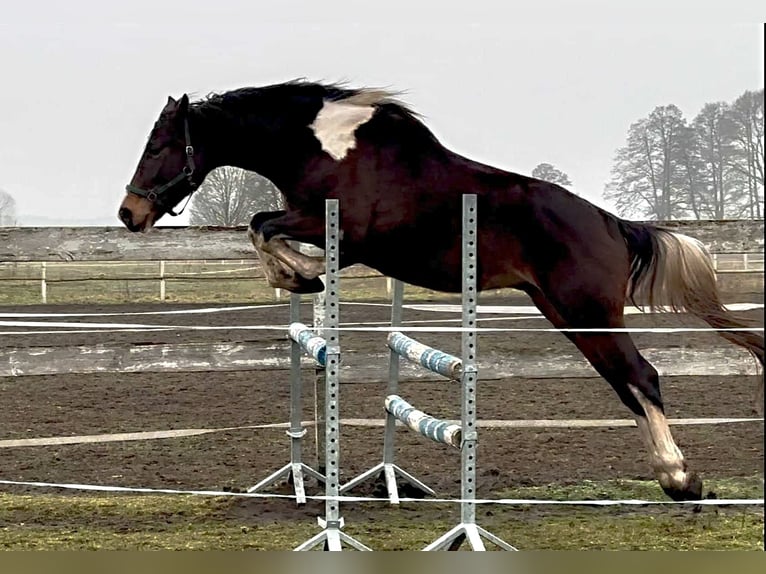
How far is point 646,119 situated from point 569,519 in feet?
8.78

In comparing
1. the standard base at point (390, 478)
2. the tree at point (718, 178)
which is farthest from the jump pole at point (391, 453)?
the tree at point (718, 178)

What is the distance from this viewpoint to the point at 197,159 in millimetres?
3076

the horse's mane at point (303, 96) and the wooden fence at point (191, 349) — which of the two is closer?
the horse's mane at point (303, 96)

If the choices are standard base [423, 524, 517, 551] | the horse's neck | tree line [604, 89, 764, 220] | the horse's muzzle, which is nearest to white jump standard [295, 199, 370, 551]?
standard base [423, 524, 517, 551]

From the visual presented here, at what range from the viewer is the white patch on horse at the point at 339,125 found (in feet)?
10.1

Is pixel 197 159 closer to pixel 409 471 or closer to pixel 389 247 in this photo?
pixel 389 247

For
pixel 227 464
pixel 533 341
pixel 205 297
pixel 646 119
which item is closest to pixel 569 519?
pixel 227 464

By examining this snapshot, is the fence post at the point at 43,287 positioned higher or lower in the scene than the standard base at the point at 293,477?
higher

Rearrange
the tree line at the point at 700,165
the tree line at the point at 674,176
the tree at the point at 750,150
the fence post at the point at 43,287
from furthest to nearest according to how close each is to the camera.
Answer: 1. the fence post at the point at 43,287
2. the tree at the point at 750,150
3. the tree line at the point at 700,165
4. the tree line at the point at 674,176

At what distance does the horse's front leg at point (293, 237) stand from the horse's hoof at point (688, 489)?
1.32 meters

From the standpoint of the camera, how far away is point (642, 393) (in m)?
3.06

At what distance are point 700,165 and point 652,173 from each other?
1.28ft

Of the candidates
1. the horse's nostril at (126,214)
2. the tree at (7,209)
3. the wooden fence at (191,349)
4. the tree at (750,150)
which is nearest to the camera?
the horse's nostril at (126,214)

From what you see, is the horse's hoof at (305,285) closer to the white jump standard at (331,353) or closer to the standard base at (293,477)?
the white jump standard at (331,353)
